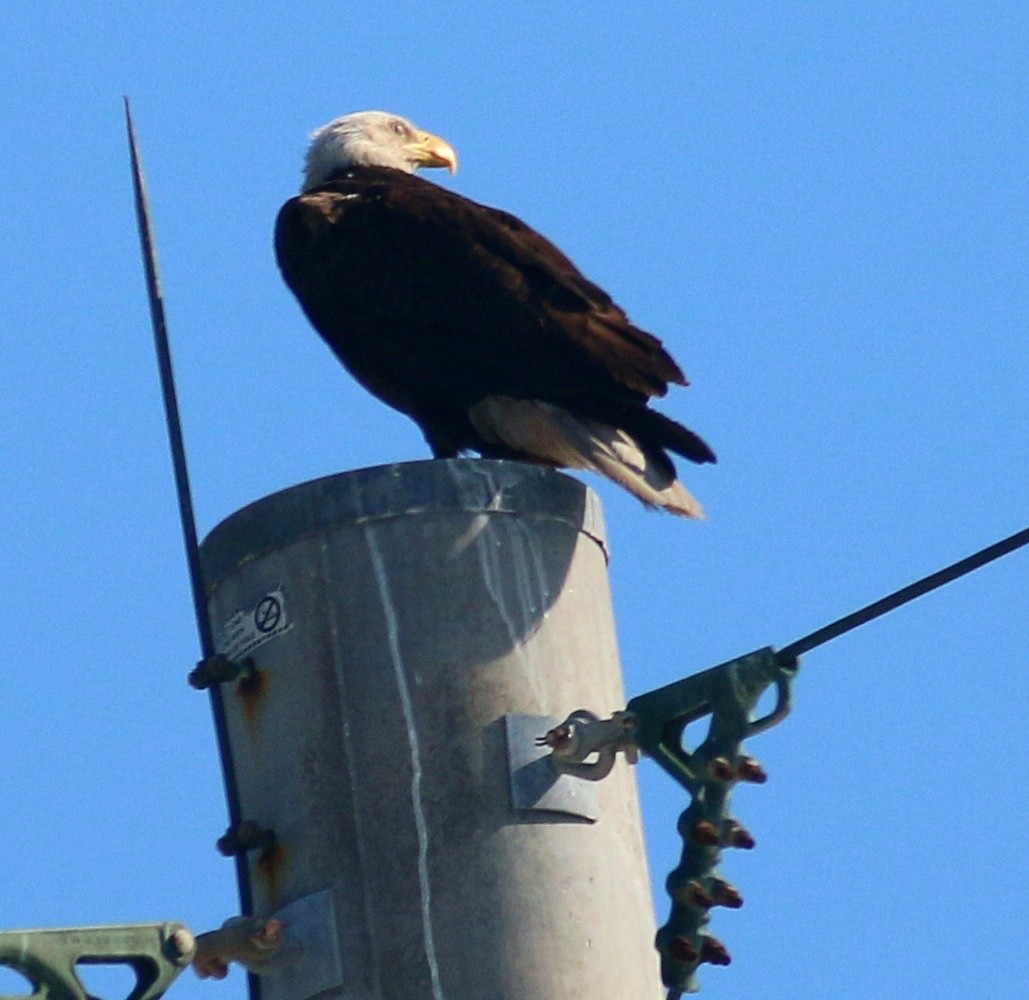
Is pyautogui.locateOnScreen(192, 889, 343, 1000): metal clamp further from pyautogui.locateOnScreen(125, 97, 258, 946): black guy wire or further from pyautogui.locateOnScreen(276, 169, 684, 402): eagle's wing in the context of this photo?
pyautogui.locateOnScreen(276, 169, 684, 402): eagle's wing

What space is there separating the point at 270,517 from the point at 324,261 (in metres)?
3.03

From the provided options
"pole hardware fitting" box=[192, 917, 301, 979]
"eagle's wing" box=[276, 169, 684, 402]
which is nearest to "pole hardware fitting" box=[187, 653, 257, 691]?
"pole hardware fitting" box=[192, 917, 301, 979]

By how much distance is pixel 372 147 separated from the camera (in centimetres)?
834

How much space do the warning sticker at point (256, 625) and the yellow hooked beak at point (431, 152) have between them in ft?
16.6

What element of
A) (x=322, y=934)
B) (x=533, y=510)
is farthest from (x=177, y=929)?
(x=533, y=510)

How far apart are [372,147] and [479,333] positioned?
8.19ft

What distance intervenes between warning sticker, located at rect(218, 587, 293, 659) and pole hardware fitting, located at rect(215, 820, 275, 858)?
247mm

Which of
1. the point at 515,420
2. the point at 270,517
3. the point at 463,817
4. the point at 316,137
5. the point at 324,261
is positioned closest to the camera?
the point at 463,817

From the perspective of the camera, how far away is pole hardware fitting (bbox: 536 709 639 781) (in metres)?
3.40

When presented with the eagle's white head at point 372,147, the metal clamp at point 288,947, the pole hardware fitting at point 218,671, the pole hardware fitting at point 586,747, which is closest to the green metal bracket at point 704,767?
the pole hardware fitting at point 586,747

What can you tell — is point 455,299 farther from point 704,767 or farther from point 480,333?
point 704,767

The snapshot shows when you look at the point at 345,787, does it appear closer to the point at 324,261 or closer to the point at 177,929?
the point at 177,929

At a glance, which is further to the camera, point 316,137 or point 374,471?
point 316,137

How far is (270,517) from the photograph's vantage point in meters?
3.62
